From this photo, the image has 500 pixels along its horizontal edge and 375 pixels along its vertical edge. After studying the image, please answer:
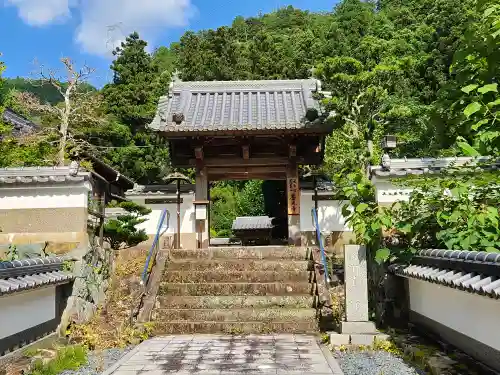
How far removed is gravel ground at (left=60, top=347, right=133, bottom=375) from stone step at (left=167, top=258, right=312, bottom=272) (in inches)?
112

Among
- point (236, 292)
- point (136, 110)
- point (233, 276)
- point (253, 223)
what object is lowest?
point (236, 292)

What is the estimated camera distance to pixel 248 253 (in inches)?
396

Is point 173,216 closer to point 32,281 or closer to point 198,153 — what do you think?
point 198,153

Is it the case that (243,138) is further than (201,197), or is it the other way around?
(201,197)

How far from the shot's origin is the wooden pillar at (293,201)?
1244cm

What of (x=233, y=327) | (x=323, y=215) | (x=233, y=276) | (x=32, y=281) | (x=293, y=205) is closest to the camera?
(x=32, y=281)

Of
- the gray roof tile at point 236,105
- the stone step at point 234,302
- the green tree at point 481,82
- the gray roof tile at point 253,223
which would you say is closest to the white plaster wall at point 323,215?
the gray roof tile at point 236,105

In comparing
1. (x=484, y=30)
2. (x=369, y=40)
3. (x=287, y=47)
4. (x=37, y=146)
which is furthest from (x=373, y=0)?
(x=484, y=30)

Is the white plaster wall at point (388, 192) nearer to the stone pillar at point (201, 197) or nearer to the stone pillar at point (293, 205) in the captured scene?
the stone pillar at point (293, 205)

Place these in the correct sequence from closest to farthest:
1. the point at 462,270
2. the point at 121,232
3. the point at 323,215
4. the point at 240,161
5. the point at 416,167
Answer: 1. the point at 462,270
2. the point at 416,167
3. the point at 121,232
4. the point at 240,161
5. the point at 323,215

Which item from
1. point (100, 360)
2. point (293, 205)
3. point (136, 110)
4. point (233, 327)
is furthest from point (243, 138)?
point (136, 110)

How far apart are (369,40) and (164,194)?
1136cm

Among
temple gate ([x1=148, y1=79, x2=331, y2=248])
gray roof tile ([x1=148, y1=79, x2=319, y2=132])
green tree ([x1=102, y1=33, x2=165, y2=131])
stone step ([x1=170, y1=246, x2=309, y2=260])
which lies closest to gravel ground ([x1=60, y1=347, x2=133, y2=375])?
stone step ([x1=170, y1=246, x2=309, y2=260])

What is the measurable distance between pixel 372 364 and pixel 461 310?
4.31ft
